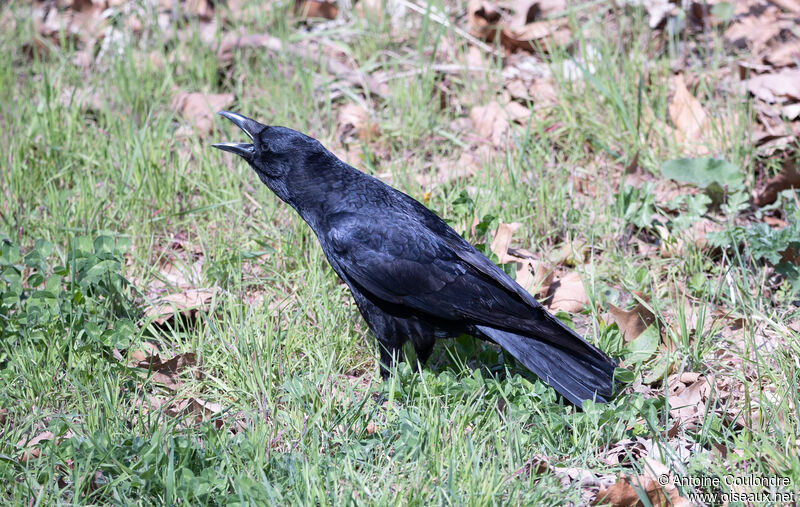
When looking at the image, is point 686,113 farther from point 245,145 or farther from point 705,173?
point 245,145

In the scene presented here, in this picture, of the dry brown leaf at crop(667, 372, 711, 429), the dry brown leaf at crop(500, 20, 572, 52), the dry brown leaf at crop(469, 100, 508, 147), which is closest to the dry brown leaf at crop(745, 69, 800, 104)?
the dry brown leaf at crop(500, 20, 572, 52)

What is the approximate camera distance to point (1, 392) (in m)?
2.87

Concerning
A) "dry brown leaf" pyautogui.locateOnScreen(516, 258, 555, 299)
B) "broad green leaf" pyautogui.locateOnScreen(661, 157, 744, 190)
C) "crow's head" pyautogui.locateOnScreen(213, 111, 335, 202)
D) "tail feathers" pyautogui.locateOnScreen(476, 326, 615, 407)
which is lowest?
"dry brown leaf" pyautogui.locateOnScreen(516, 258, 555, 299)

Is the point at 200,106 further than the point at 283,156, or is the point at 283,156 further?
the point at 200,106

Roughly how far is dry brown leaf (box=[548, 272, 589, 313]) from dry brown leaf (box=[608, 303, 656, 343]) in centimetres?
23

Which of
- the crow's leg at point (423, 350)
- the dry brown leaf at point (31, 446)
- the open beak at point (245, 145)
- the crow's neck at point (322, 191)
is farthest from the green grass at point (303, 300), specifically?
the open beak at point (245, 145)

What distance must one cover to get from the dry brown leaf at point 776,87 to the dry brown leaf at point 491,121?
4.67 ft

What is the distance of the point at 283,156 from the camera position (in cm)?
329

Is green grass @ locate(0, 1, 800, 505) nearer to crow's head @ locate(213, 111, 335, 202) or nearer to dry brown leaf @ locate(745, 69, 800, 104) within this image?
dry brown leaf @ locate(745, 69, 800, 104)

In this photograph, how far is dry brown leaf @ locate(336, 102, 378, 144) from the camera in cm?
459

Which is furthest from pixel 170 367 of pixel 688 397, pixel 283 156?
pixel 688 397

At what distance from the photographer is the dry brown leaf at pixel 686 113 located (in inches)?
171

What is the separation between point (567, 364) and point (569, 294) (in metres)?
0.73

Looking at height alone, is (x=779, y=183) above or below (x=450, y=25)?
below
